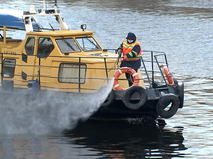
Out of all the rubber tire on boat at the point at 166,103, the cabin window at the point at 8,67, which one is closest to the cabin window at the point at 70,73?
the cabin window at the point at 8,67

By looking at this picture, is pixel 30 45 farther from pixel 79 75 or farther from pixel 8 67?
pixel 79 75

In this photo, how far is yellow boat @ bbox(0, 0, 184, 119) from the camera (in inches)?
509

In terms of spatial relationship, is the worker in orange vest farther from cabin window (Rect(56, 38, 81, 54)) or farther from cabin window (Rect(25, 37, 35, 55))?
cabin window (Rect(25, 37, 35, 55))

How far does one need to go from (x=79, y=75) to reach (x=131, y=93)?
1433mm

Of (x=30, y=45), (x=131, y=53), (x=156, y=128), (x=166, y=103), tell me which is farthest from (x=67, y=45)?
(x=156, y=128)

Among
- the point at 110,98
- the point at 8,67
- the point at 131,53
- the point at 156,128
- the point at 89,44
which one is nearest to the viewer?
the point at 110,98

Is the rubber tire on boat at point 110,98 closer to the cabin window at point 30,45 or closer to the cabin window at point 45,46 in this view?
the cabin window at point 45,46

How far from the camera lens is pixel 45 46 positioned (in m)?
13.7

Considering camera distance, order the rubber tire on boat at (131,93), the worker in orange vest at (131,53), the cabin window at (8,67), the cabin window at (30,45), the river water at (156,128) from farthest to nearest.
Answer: the cabin window at (8,67) → the cabin window at (30,45) → the worker in orange vest at (131,53) → the rubber tire on boat at (131,93) → the river water at (156,128)

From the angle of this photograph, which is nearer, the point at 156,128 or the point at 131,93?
the point at 131,93

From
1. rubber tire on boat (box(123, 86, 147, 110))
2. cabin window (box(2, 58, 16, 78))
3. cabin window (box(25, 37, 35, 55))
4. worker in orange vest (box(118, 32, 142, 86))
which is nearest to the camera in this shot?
rubber tire on boat (box(123, 86, 147, 110))

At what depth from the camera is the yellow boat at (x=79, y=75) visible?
1293cm

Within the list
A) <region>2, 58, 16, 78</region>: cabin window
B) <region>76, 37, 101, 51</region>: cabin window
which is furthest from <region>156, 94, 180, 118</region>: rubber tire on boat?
<region>2, 58, 16, 78</region>: cabin window

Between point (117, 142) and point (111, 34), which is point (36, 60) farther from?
point (111, 34)
